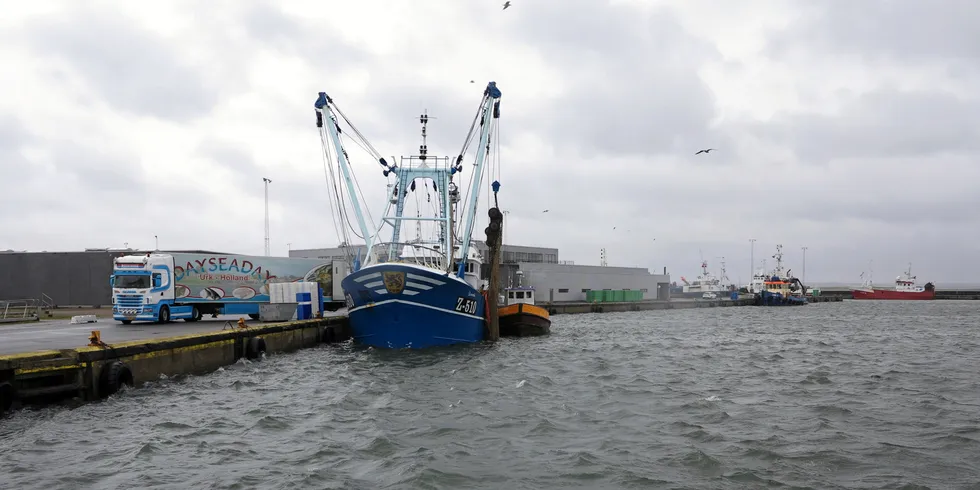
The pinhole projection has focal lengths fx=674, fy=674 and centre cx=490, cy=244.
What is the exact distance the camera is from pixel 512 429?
14.6 meters

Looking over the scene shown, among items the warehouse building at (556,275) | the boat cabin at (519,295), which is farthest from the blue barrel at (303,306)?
the warehouse building at (556,275)

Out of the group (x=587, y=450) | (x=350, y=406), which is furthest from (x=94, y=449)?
(x=587, y=450)

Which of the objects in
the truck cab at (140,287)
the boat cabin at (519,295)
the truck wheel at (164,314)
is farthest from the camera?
the boat cabin at (519,295)

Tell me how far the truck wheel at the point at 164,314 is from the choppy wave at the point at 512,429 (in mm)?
11706

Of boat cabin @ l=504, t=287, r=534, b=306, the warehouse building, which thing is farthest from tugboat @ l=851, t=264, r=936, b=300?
boat cabin @ l=504, t=287, r=534, b=306

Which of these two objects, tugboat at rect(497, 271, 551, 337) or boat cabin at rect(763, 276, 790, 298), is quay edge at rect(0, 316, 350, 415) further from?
boat cabin at rect(763, 276, 790, 298)

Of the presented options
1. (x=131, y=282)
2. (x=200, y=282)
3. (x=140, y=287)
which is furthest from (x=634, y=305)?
(x=131, y=282)

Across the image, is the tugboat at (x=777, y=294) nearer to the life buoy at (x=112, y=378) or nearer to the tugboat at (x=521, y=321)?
the tugboat at (x=521, y=321)

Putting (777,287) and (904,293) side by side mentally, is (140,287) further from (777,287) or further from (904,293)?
(904,293)

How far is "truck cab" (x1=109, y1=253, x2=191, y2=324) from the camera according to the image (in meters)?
32.1

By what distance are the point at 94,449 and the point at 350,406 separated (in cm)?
609

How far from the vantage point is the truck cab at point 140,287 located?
32.1m

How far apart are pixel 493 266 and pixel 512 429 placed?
19925 mm

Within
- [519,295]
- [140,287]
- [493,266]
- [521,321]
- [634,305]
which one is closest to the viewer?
[140,287]
